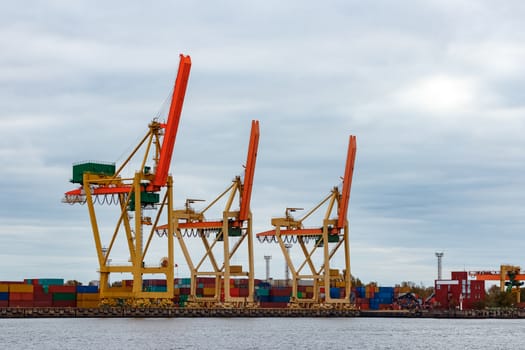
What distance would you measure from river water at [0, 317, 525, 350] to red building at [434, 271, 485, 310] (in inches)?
1539

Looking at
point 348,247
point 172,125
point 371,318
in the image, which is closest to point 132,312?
point 172,125

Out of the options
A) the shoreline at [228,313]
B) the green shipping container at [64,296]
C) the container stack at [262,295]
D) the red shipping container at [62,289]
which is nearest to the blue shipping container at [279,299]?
the container stack at [262,295]

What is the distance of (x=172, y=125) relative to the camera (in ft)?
305

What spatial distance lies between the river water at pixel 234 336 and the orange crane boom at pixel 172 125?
1233cm

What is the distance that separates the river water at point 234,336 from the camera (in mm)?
70438

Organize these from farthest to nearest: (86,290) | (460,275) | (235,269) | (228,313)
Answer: (460,275)
(235,269)
(228,313)
(86,290)

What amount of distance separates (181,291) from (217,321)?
21.3m

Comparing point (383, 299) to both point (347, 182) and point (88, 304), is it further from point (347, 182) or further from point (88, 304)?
point (88, 304)

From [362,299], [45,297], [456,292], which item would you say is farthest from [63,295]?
[456,292]

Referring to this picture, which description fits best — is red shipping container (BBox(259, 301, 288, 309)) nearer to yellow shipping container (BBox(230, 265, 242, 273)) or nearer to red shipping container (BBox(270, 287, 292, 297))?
red shipping container (BBox(270, 287, 292, 297))

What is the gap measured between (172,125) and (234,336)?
70.8ft

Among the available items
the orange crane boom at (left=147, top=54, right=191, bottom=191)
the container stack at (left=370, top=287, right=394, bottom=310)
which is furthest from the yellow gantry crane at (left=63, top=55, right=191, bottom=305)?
the container stack at (left=370, top=287, right=394, bottom=310)

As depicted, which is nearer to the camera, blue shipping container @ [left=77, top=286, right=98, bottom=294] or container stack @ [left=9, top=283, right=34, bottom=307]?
container stack @ [left=9, top=283, right=34, bottom=307]

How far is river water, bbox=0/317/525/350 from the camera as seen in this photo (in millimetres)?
70438
